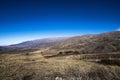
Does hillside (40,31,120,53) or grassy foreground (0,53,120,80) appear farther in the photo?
A: hillside (40,31,120,53)

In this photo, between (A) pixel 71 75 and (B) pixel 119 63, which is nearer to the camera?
(A) pixel 71 75

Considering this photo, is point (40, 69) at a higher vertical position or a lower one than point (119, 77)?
higher

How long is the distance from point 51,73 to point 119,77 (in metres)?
Result: 14.8

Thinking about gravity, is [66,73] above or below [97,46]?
below

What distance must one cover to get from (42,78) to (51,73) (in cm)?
238

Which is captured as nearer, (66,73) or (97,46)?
(66,73)

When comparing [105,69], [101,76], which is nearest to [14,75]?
[101,76]

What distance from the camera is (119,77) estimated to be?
Result: 23922 mm

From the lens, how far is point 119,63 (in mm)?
30938

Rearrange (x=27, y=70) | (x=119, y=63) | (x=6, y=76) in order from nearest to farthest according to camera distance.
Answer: (x=6, y=76) < (x=27, y=70) < (x=119, y=63)

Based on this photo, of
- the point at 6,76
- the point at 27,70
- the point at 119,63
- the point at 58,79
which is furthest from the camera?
the point at 119,63

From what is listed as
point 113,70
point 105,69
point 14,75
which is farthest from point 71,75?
point 14,75

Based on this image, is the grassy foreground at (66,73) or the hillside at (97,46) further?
the hillside at (97,46)

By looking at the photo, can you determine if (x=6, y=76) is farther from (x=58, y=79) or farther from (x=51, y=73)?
(x=58, y=79)
